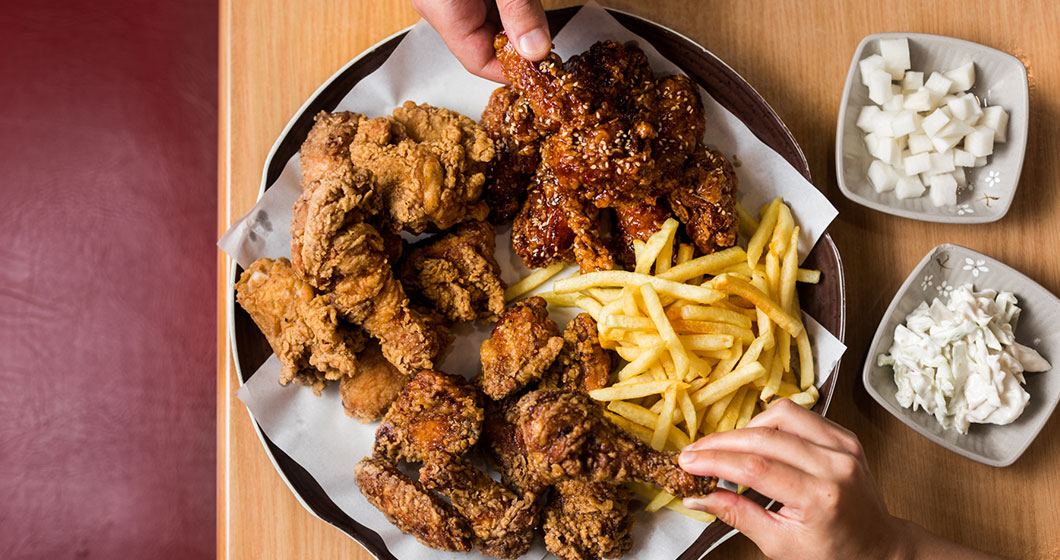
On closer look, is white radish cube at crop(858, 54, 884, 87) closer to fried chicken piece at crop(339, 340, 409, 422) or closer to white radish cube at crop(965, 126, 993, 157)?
white radish cube at crop(965, 126, 993, 157)

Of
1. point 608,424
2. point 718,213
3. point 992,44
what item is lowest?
point 608,424

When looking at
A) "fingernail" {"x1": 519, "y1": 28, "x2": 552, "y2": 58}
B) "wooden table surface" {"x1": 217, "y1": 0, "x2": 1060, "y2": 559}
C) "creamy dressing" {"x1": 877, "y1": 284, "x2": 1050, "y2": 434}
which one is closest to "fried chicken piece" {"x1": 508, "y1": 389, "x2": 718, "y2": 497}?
"wooden table surface" {"x1": 217, "y1": 0, "x2": 1060, "y2": 559}

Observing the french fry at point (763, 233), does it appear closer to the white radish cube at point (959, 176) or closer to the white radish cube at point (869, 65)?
the white radish cube at point (869, 65)

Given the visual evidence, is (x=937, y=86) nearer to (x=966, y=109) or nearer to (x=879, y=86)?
(x=966, y=109)

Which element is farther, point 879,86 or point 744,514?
point 879,86

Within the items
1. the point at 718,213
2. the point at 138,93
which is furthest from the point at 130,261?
the point at 718,213

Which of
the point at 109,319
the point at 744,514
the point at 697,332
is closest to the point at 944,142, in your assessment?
the point at 697,332

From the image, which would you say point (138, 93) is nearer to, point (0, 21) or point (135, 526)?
point (0, 21)
